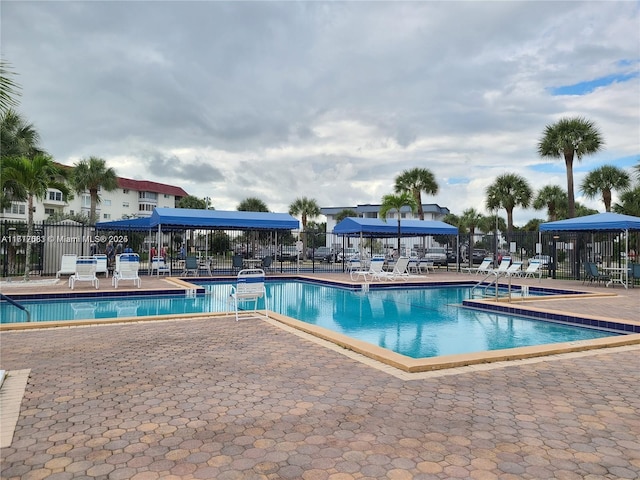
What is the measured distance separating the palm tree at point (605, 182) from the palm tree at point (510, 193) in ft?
13.4

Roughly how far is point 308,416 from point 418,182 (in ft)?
102

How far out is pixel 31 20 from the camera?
5195 mm

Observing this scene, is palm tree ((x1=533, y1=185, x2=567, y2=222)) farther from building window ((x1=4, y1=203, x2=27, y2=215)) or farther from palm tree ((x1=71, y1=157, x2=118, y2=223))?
building window ((x1=4, y1=203, x2=27, y2=215))

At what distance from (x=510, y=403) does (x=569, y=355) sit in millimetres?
2305

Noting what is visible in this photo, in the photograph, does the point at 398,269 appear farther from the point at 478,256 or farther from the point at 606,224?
the point at 478,256

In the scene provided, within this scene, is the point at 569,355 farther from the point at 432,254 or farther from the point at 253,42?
the point at 432,254

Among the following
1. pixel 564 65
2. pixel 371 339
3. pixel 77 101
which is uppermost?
pixel 564 65

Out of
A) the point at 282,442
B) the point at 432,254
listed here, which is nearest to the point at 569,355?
the point at 282,442

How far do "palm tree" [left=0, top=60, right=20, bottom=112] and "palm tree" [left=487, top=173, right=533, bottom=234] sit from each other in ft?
102

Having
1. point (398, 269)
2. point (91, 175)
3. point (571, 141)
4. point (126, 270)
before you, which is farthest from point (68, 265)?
point (571, 141)

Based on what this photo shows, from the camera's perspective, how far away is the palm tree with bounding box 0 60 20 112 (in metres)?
3.64

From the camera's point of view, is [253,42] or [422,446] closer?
[422,446]

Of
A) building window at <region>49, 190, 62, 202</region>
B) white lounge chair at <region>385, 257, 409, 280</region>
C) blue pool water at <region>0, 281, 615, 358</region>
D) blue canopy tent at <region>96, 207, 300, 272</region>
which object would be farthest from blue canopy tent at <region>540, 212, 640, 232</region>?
building window at <region>49, 190, 62, 202</region>

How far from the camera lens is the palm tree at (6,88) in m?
3.64
